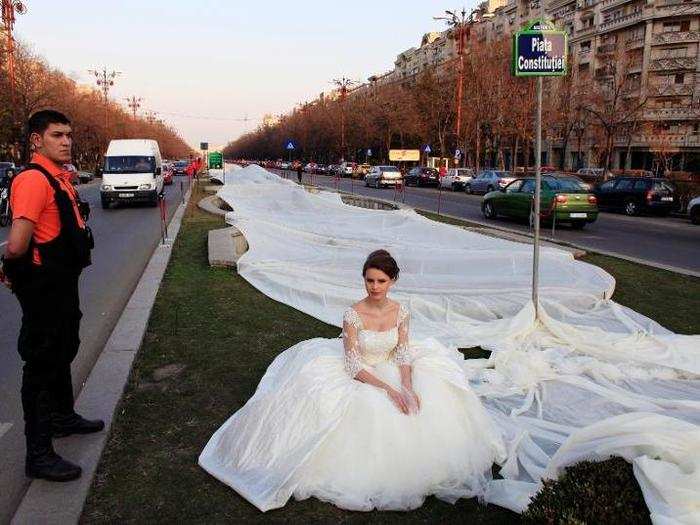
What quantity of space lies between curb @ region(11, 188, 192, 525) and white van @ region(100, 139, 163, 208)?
1680 cm

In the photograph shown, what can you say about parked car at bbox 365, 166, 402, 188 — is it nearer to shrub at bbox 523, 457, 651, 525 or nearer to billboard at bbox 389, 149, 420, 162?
billboard at bbox 389, 149, 420, 162

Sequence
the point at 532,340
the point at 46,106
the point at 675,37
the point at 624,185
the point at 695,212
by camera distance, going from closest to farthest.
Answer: the point at 532,340, the point at 695,212, the point at 624,185, the point at 46,106, the point at 675,37

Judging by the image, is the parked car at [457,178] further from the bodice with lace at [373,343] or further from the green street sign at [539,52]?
the bodice with lace at [373,343]

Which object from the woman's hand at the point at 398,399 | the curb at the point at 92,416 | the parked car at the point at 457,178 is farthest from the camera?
the parked car at the point at 457,178

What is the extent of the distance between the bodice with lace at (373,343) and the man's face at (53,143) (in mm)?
1879

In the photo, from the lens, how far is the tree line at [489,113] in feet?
140

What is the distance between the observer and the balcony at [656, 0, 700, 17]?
5828 cm

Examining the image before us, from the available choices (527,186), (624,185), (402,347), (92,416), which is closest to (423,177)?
(624,185)

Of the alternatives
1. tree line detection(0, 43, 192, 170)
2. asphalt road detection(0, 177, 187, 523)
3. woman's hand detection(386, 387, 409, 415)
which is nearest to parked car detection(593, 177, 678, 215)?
asphalt road detection(0, 177, 187, 523)

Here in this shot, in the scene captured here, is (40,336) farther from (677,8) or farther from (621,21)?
(621,21)

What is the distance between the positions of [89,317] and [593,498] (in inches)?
263

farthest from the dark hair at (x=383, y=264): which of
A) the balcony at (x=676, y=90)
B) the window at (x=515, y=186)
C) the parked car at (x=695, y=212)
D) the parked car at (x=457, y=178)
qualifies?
→ the balcony at (x=676, y=90)

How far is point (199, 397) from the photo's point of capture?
15.3 ft

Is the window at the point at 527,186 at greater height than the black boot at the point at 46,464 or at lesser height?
greater
